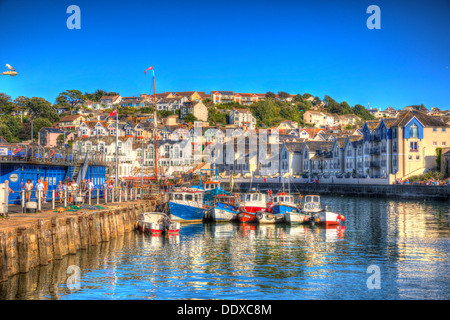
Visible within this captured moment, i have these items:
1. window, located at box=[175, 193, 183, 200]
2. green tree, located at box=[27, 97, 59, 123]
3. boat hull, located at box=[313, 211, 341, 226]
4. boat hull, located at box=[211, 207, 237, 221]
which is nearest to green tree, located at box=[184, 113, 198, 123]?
green tree, located at box=[27, 97, 59, 123]

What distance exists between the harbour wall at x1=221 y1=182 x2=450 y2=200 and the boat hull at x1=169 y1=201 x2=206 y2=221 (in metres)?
26.8

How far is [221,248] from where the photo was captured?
1215 inches

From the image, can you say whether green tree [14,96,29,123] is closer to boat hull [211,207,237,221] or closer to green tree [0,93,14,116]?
green tree [0,93,14,116]

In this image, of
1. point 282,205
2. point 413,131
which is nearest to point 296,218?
point 282,205

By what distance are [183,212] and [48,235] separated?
68.8ft

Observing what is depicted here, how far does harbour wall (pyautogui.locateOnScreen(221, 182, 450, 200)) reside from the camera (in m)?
71.7

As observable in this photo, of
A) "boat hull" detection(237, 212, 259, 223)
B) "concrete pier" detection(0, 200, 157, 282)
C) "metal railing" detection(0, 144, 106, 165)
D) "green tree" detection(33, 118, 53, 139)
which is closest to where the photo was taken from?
"concrete pier" detection(0, 200, 157, 282)

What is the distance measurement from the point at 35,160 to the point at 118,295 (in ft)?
71.2

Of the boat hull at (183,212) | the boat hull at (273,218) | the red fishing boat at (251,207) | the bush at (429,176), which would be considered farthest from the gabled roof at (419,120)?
the boat hull at (183,212)

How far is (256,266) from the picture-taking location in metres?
25.1

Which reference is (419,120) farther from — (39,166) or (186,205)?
(39,166)

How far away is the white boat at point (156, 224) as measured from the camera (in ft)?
121

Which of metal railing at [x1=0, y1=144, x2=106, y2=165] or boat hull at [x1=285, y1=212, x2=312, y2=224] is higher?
metal railing at [x1=0, y1=144, x2=106, y2=165]
